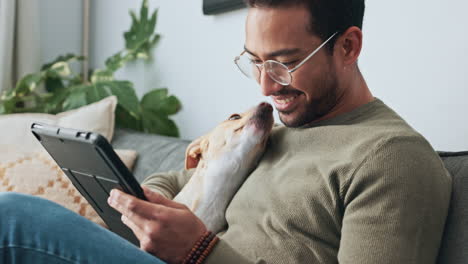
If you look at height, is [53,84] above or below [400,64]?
below

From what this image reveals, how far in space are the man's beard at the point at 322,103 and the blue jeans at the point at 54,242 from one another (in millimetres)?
494

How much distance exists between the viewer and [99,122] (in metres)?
2.18

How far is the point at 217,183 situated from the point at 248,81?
2.86 feet

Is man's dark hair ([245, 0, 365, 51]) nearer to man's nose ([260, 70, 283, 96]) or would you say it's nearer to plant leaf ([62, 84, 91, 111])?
man's nose ([260, 70, 283, 96])

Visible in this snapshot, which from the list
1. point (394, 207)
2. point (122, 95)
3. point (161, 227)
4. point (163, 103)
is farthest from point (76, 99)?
point (394, 207)

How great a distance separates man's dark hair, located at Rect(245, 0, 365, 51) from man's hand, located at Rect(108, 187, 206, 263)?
1.46 feet

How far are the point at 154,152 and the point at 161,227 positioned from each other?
3.66ft

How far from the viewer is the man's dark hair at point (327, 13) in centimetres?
109

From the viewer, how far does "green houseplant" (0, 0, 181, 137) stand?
2471mm

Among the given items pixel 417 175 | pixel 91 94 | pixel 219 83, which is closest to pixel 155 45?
pixel 91 94

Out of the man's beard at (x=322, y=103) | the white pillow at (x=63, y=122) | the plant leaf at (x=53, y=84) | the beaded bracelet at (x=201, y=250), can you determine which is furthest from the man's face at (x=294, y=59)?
the plant leaf at (x=53, y=84)

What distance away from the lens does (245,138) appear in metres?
1.21

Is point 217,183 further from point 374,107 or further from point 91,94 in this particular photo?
point 91,94

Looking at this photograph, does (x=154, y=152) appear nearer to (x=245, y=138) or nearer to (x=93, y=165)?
(x=245, y=138)
